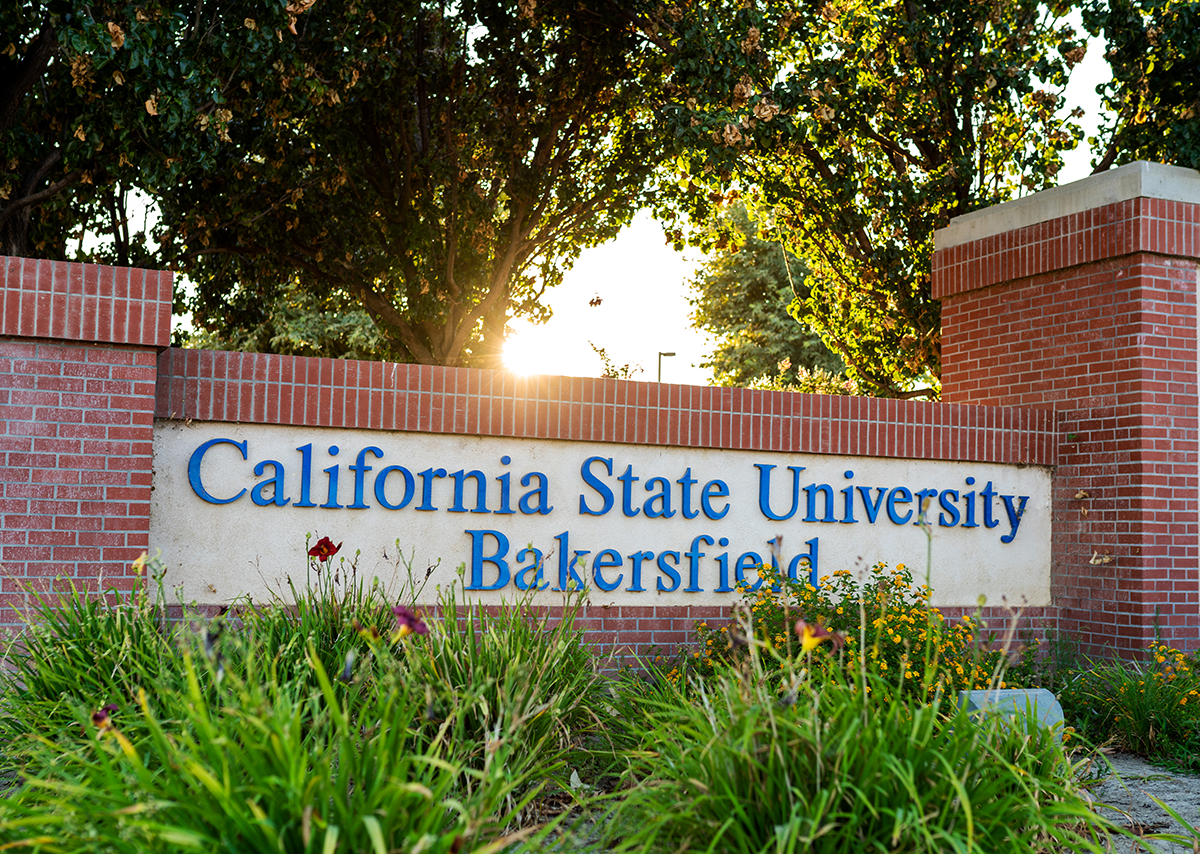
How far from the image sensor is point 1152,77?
31.4ft

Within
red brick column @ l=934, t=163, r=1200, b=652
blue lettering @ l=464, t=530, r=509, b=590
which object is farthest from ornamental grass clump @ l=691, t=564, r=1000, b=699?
red brick column @ l=934, t=163, r=1200, b=652

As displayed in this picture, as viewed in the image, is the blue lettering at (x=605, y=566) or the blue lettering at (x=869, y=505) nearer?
the blue lettering at (x=605, y=566)

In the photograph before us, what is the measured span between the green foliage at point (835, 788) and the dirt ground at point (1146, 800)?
80cm

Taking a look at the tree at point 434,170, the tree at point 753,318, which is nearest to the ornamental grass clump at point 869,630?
the tree at point 434,170

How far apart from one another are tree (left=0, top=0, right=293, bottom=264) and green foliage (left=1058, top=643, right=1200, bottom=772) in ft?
23.5

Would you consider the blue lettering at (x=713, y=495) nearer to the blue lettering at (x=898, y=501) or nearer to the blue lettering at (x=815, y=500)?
the blue lettering at (x=815, y=500)

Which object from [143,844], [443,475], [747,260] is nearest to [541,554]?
[443,475]

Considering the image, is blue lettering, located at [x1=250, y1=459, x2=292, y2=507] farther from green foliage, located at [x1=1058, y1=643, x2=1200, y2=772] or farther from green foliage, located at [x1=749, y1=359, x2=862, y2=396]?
green foliage, located at [x1=1058, y1=643, x2=1200, y2=772]

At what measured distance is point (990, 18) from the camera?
10.2m

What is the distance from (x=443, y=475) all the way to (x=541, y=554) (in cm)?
76

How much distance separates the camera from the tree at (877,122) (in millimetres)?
9789

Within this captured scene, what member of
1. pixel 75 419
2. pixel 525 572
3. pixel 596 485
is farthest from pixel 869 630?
pixel 75 419

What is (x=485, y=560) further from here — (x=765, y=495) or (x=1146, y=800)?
(x=1146, y=800)

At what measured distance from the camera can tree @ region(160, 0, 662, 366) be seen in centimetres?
1101
